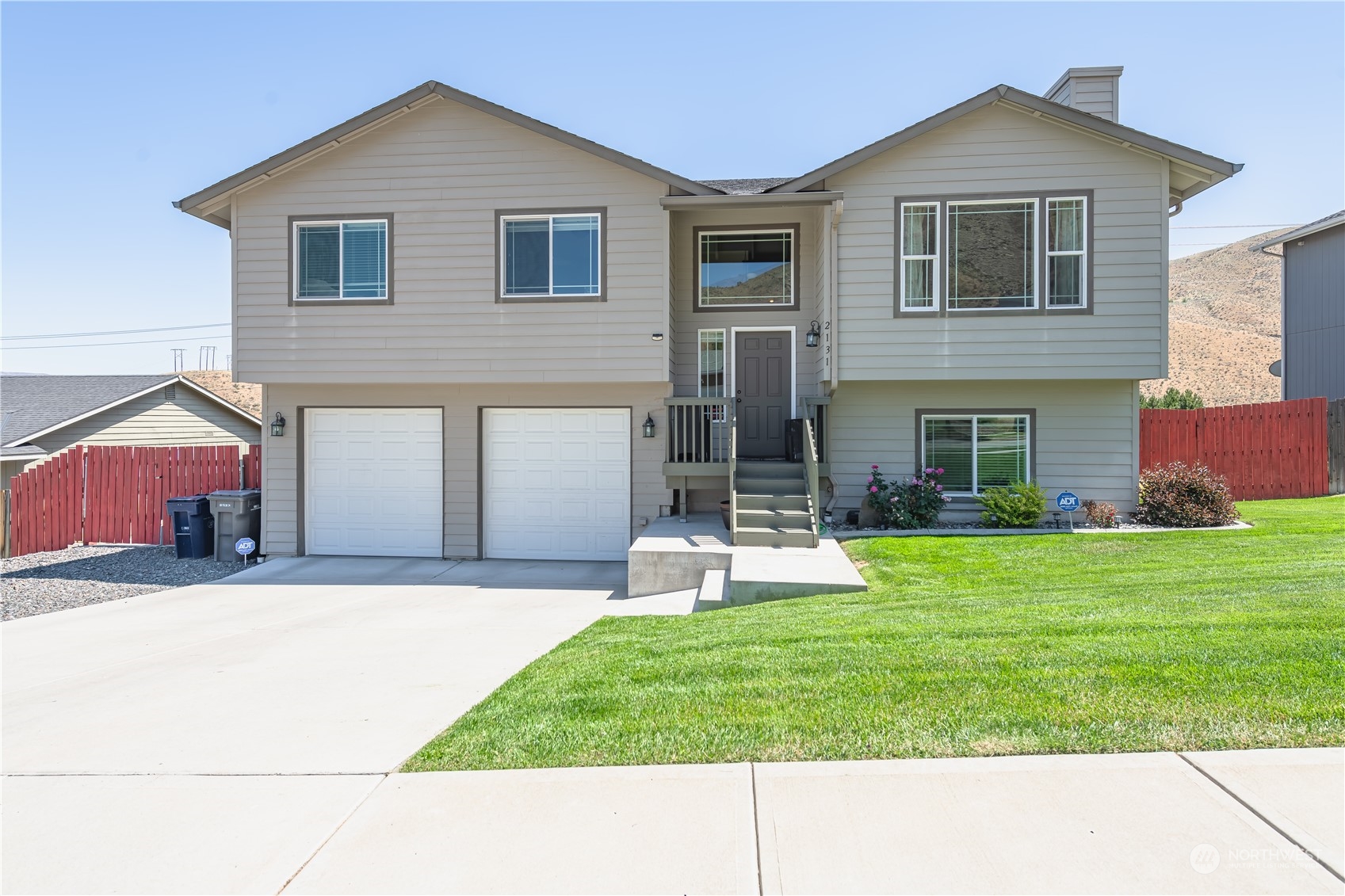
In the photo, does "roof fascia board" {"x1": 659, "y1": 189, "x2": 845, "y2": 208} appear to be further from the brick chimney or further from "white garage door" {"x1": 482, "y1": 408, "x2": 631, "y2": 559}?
the brick chimney

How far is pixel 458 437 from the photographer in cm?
1293

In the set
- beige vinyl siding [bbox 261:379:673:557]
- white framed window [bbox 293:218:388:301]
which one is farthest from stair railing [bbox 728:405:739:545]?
white framed window [bbox 293:218:388:301]

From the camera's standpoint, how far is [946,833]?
2.97 metres

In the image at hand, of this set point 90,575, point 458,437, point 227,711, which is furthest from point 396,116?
point 227,711

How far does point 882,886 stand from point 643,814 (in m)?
0.99

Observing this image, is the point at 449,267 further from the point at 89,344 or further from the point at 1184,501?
the point at 89,344

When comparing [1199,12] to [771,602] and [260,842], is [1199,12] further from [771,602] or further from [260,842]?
[260,842]

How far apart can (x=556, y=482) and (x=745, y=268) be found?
15.5 ft

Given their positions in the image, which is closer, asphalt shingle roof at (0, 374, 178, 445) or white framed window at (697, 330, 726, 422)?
white framed window at (697, 330, 726, 422)

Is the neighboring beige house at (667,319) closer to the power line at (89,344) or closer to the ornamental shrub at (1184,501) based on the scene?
the ornamental shrub at (1184,501)

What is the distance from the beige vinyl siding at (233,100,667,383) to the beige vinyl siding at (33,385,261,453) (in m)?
9.05

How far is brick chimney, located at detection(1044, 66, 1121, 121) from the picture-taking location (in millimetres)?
12648

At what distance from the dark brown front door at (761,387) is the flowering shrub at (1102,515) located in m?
4.75

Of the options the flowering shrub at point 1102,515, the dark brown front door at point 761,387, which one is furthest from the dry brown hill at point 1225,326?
the dark brown front door at point 761,387
